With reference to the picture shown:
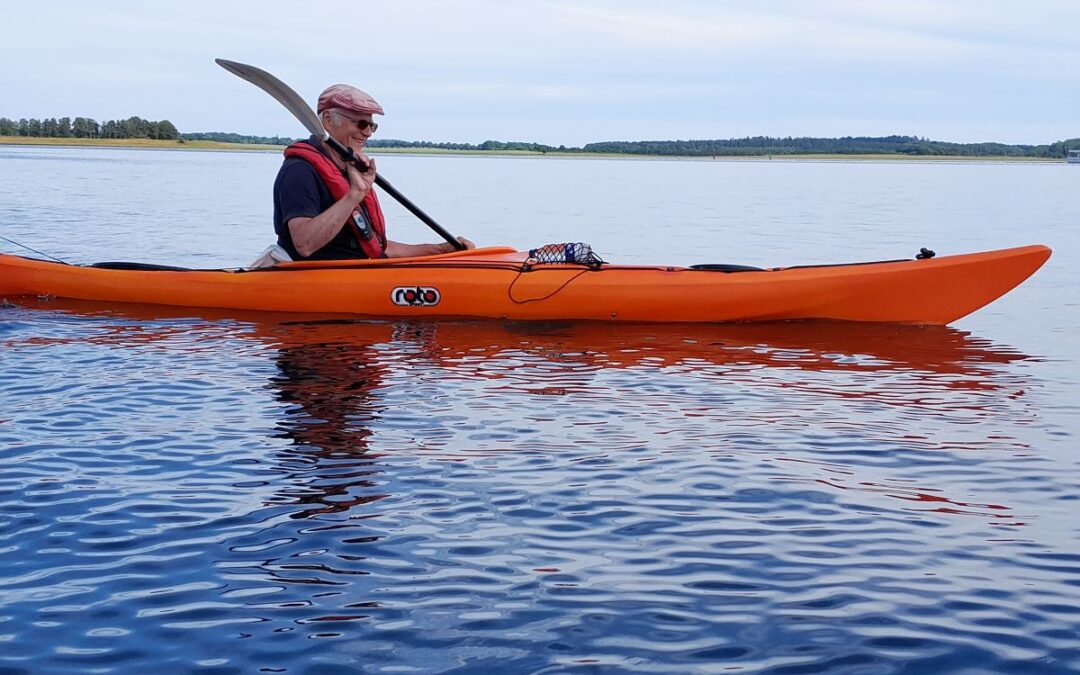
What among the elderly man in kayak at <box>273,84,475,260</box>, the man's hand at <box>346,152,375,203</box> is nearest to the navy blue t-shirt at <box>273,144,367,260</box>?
the elderly man in kayak at <box>273,84,475,260</box>

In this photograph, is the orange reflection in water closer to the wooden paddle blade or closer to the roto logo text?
the roto logo text

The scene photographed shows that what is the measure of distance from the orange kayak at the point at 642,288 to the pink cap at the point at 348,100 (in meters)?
1.24

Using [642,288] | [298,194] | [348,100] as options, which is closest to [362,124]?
[348,100]

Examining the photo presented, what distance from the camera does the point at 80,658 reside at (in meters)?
3.13

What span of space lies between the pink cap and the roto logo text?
1383 millimetres

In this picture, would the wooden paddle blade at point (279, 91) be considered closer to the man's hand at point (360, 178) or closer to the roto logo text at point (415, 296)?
the man's hand at point (360, 178)

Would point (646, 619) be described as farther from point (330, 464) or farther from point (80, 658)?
point (330, 464)

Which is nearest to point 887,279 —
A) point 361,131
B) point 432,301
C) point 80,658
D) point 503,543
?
point 432,301

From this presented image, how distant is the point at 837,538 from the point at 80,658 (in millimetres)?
2463

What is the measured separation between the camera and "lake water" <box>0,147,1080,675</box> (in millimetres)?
3275

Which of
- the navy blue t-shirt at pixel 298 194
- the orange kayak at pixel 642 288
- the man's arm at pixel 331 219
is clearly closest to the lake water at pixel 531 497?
the orange kayak at pixel 642 288

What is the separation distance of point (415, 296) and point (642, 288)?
1726 millimetres

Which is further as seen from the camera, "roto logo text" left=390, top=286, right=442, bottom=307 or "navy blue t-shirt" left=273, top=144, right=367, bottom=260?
"roto logo text" left=390, top=286, right=442, bottom=307

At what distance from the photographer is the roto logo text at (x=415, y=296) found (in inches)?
349
